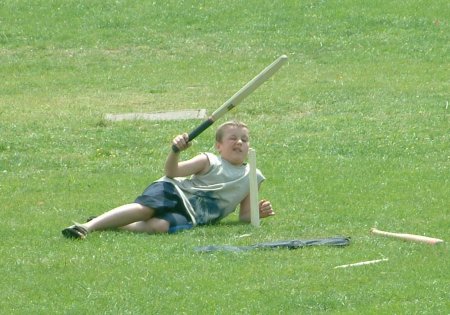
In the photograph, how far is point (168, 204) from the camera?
10000 mm

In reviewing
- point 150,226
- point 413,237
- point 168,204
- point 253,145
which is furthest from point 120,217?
point 253,145

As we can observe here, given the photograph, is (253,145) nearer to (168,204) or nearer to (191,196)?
(191,196)

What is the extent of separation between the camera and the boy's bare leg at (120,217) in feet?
32.2

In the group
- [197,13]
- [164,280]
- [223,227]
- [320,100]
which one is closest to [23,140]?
[320,100]

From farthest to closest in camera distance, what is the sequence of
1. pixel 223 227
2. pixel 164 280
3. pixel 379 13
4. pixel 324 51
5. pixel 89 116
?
Answer: pixel 379 13, pixel 324 51, pixel 89 116, pixel 223 227, pixel 164 280

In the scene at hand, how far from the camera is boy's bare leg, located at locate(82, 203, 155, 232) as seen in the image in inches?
386

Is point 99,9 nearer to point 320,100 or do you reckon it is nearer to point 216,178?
point 320,100

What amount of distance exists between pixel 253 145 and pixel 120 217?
4.49 m

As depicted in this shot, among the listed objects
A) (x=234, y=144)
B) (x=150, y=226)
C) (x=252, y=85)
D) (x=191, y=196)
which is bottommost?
(x=150, y=226)

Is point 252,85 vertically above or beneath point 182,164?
above

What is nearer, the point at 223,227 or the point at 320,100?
the point at 223,227

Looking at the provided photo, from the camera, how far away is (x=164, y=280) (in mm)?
8156

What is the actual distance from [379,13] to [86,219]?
13491 millimetres

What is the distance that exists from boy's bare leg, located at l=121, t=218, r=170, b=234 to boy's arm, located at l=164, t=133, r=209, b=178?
0.43m
